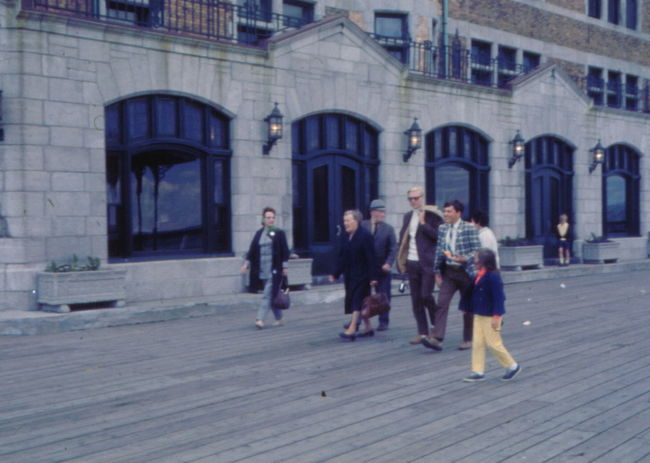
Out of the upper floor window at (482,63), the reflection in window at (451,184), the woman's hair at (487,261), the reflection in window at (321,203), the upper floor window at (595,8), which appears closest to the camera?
the woman's hair at (487,261)

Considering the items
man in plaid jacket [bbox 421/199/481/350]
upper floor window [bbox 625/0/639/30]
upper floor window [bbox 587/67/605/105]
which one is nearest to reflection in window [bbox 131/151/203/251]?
man in plaid jacket [bbox 421/199/481/350]

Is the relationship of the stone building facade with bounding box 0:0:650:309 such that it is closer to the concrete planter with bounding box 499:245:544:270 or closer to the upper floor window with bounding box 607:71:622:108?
the concrete planter with bounding box 499:245:544:270

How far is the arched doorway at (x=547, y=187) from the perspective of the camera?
2181 centimetres

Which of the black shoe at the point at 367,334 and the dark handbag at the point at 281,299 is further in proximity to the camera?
the dark handbag at the point at 281,299

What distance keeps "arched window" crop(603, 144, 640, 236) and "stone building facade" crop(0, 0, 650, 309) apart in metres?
0.11

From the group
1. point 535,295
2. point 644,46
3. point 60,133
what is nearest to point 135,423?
point 60,133

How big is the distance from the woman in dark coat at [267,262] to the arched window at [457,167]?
8219 millimetres

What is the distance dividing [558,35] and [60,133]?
18856 millimetres

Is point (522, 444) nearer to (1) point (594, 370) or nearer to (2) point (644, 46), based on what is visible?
(1) point (594, 370)

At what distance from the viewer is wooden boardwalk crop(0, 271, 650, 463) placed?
5.33 meters

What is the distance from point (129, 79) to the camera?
13047 mm

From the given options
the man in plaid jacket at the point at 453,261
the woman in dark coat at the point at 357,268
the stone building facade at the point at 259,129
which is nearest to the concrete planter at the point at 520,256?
the stone building facade at the point at 259,129

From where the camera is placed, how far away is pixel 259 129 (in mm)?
14969

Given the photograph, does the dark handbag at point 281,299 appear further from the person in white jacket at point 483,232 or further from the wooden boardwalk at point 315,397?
the person in white jacket at point 483,232
